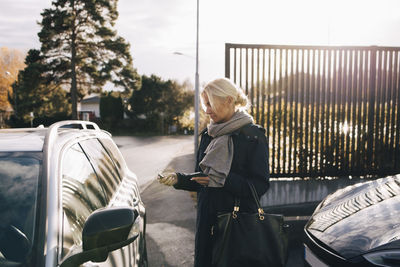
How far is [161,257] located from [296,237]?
Answer: 1.67 m

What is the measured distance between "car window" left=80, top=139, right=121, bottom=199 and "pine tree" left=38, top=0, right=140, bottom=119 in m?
27.1

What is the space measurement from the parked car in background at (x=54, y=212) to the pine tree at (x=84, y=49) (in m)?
27.9

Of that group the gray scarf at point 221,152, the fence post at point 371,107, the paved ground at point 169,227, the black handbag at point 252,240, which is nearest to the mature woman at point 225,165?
the gray scarf at point 221,152

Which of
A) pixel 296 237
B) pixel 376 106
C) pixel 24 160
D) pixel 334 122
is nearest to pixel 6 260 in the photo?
pixel 24 160

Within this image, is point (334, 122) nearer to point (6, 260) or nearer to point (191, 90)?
point (6, 260)

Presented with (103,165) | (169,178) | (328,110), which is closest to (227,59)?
(328,110)

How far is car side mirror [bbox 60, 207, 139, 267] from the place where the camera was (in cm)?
148

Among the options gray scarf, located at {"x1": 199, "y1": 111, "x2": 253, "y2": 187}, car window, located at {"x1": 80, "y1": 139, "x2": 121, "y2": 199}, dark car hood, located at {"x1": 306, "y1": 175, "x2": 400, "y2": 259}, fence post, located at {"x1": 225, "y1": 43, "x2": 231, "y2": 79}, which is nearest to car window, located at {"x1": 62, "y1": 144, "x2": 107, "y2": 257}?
car window, located at {"x1": 80, "y1": 139, "x2": 121, "y2": 199}

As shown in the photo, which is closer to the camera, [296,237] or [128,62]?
[296,237]

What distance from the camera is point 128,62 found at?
29422mm

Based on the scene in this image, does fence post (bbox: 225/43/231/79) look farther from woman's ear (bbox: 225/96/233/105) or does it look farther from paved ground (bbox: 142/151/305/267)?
woman's ear (bbox: 225/96/233/105)

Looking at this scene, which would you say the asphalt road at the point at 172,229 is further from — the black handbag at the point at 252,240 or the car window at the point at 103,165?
the black handbag at the point at 252,240

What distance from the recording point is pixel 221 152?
2.38 meters

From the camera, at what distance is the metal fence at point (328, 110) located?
19.5ft
